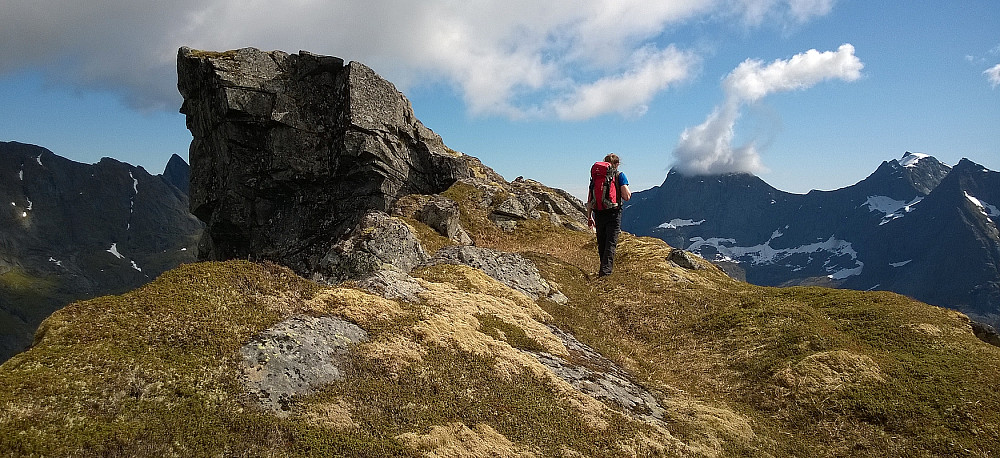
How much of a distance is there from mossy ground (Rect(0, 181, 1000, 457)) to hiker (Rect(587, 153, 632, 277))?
7275mm

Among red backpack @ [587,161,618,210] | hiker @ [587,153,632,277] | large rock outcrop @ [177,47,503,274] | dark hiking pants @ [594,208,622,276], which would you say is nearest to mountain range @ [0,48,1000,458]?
dark hiking pants @ [594,208,622,276]

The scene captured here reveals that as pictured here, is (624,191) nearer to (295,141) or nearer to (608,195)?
(608,195)

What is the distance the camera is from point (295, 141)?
178 ft

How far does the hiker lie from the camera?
31766mm

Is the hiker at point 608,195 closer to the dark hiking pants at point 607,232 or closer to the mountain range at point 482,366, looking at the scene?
the dark hiking pants at point 607,232

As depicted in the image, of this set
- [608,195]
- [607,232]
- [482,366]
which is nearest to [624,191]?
[608,195]

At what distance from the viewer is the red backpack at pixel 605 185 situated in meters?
31.8

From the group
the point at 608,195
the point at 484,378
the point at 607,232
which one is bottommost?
the point at 484,378

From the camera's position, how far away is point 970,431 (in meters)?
15.1

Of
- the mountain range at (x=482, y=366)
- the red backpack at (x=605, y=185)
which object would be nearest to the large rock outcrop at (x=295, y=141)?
the mountain range at (x=482, y=366)

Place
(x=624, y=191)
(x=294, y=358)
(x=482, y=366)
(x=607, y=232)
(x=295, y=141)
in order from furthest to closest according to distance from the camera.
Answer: (x=295, y=141)
(x=607, y=232)
(x=624, y=191)
(x=482, y=366)
(x=294, y=358)

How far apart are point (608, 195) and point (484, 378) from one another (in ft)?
63.0

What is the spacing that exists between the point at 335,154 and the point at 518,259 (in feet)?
100

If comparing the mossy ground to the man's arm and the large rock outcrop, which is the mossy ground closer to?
the man's arm
